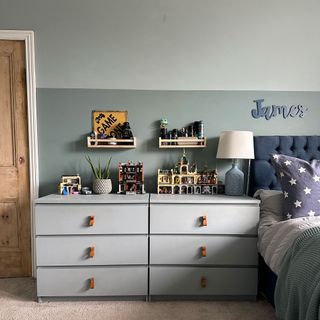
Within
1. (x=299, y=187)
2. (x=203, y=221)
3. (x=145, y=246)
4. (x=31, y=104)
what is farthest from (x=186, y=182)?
(x=31, y=104)

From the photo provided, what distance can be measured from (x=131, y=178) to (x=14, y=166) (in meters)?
1.03

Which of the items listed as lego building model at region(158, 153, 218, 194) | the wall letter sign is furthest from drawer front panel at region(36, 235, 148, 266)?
the wall letter sign

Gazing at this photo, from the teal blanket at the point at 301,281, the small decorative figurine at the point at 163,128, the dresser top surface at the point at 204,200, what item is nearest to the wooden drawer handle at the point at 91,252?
the dresser top surface at the point at 204,200

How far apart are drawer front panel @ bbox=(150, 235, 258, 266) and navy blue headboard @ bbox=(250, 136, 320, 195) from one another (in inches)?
21.1

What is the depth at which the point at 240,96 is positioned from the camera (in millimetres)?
2381

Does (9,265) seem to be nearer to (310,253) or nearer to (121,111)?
(121,111)

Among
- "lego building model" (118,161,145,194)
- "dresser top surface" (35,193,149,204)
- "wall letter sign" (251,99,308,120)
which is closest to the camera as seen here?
"dresser top surface" (35,193,149,204)

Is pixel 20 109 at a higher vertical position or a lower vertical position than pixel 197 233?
higher

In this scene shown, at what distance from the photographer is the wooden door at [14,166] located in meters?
2.31

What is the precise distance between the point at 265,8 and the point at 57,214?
2.40m

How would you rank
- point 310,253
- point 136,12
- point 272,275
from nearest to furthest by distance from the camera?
point 310,253 < point 272,275 < point 136,12

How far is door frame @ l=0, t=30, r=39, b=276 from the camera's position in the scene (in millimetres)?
2254

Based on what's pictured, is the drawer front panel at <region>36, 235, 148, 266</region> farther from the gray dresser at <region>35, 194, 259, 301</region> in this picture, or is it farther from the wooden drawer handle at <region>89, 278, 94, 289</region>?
the wooden drawer handle at <region>89, 278, 94, 289</region>

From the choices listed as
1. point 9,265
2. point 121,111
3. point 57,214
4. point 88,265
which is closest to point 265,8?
point 121,111
